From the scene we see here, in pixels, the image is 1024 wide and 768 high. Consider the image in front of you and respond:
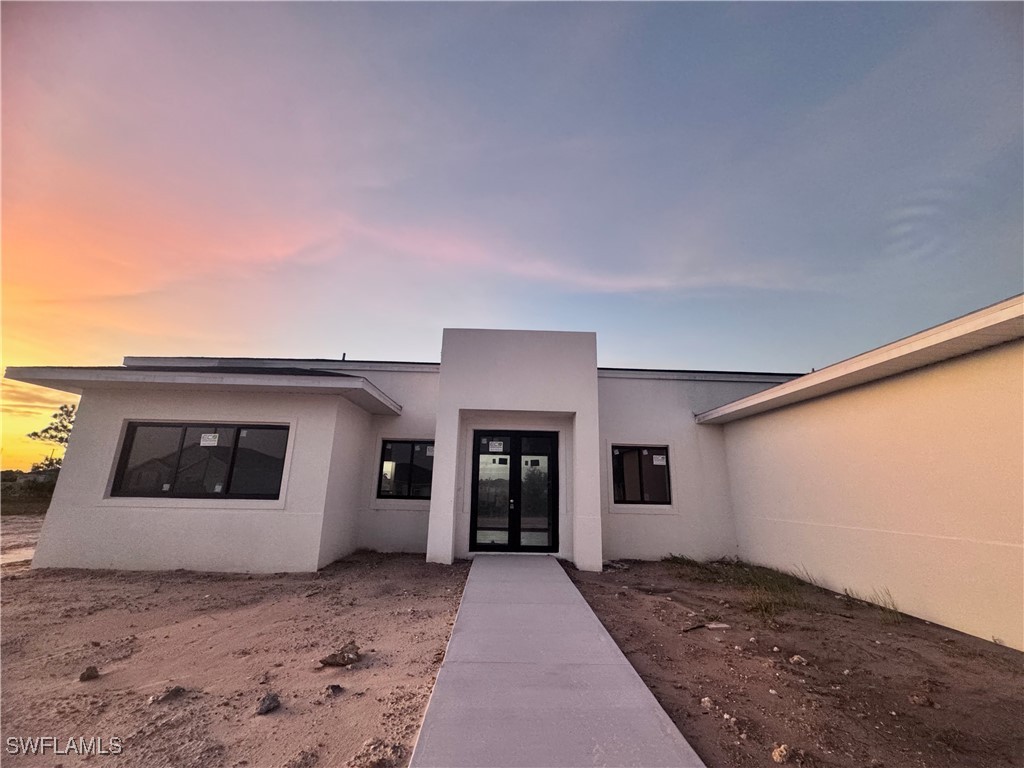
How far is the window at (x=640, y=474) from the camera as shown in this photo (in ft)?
30.2

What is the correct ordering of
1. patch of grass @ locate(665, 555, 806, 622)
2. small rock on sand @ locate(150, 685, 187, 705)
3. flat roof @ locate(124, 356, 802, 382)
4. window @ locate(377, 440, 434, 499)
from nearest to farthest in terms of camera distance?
1. small rock on sand @ locate(150, 685, 187, 705)
2. patch of grass @ locate(665, 555, 806, 622)
3. window @ locate(377, 440, 434, 499)
4. flat roof @ locate(124, 356, 802, 382)

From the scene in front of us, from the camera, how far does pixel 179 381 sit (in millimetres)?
7031

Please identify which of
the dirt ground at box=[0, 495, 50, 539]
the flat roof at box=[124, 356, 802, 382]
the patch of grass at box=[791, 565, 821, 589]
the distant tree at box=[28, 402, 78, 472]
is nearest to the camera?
the patch of grass at box=[791, 565, 821, 589]

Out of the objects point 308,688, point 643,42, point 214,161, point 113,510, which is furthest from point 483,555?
point 643,42

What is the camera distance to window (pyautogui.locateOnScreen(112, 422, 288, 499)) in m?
7.34

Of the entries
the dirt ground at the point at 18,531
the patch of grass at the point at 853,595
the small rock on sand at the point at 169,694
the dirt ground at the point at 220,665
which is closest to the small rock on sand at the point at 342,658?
the dirt ground at the point at 220,665

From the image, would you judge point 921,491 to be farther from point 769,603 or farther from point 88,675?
point 88,675

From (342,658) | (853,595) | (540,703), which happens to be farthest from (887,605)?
(342,658)

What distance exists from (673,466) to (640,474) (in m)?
0.82

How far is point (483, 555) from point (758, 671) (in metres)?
5.40

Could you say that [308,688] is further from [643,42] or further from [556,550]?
[643,42]

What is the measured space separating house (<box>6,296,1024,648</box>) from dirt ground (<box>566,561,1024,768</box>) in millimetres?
1050

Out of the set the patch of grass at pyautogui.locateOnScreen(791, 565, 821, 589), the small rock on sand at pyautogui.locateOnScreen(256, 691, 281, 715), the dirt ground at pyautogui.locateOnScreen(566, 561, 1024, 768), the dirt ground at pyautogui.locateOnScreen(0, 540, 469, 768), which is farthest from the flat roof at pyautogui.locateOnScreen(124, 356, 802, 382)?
the small rock on sand at pyautogui.locateOnScreen(256, 691, 281, 715)

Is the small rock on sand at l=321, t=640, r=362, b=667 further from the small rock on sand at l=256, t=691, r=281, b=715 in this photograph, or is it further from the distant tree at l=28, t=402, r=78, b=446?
the distant tree at l=28, t=402, r=78, b=446
